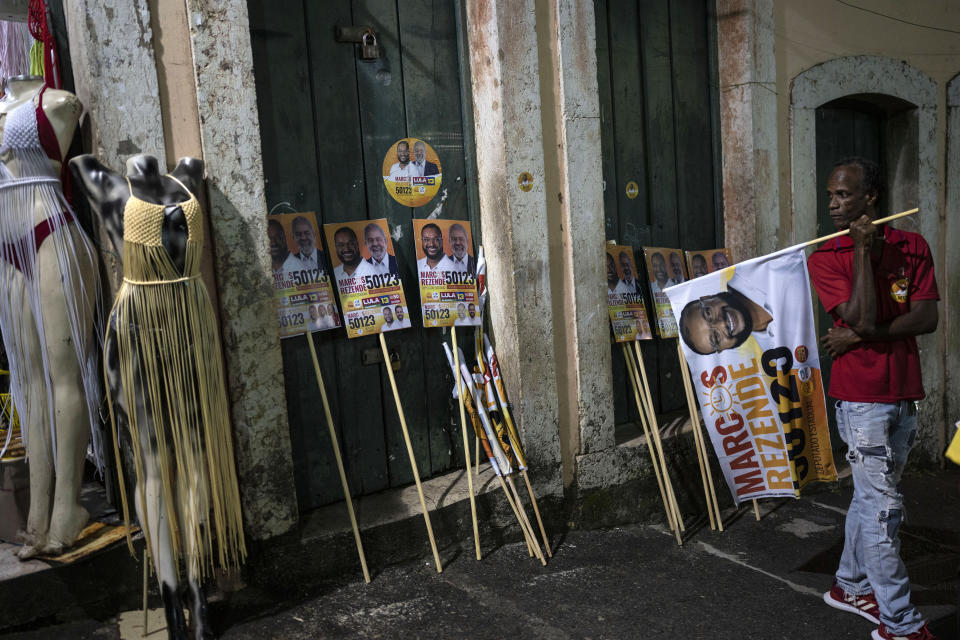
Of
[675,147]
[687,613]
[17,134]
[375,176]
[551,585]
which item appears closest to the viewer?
[17,134]

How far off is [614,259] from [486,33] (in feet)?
4.66

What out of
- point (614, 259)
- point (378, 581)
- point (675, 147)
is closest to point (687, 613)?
point (378, 581)

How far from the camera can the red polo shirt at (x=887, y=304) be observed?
295 cm

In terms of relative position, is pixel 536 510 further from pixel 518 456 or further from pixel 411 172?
pixel 411 172

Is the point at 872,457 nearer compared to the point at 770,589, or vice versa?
the point at 872,457

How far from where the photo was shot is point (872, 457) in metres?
2.97

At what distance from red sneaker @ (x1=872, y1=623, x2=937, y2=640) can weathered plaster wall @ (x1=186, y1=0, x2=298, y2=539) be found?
2.40 m

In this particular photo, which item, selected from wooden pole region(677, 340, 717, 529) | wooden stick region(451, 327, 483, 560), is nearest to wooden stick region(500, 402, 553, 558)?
wooden stick region(451, 327, 483, 560)

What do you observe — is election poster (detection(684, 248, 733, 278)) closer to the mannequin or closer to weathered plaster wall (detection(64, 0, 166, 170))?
the mannequin

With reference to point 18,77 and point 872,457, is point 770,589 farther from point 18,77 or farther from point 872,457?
point 18,77

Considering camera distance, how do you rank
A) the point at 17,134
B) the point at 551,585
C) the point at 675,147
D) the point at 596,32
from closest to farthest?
the point at 17,134 < the point at 551,585 < the point at 596,32 < the point at 675,147

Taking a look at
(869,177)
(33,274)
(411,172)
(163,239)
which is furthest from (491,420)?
(33,274)

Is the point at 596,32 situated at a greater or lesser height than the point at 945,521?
greater

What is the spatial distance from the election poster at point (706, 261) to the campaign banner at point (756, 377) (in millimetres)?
1133
